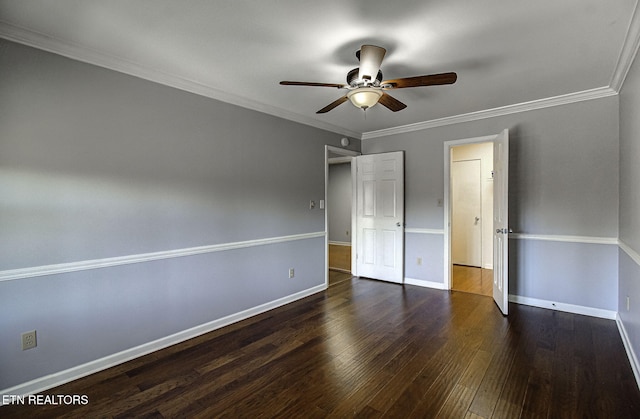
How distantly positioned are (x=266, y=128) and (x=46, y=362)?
9.15ft

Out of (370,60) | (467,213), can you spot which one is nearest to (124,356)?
(370,60)

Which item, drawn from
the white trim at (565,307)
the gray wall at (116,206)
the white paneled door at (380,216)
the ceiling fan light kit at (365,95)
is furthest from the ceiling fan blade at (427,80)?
the white trim at (565,307)

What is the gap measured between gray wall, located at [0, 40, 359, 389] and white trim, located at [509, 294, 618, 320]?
3036 mm

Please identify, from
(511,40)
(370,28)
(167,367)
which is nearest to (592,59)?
(511,40)

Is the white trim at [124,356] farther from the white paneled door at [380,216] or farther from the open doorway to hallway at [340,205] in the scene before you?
the open doorway to hallway at [340,205]

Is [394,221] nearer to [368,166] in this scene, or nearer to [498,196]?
[368,166]

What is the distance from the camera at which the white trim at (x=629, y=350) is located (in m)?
2.10

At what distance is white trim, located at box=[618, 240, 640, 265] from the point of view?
7.10ft

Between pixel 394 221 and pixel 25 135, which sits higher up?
pixel 25 135

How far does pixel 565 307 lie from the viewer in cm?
342

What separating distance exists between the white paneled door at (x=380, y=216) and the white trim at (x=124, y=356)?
1.91 metres

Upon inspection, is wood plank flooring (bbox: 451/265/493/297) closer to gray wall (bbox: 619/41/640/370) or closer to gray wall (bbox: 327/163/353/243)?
gray wall (bbox: 619/41/640/370)

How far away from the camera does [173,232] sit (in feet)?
8.96

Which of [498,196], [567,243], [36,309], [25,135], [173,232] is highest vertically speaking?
[25,135]
